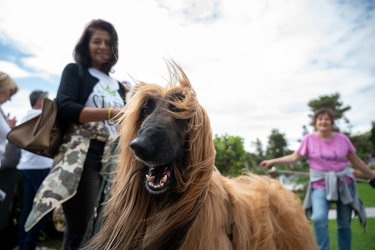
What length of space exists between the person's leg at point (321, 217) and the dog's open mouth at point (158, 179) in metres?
3.07

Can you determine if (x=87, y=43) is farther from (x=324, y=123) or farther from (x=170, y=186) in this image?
(x=324, y=123)

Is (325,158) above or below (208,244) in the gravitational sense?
above

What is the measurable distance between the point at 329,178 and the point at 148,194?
316 cm

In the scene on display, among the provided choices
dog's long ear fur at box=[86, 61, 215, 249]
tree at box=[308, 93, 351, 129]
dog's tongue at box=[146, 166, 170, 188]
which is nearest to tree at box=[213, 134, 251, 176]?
dog's long ear fur at box=[86, 61, 215, 249]

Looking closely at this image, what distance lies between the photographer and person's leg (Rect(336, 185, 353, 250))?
4.18 meters

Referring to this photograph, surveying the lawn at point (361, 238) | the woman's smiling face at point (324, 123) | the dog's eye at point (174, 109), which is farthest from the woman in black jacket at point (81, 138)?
the lawn at point (361, 238)

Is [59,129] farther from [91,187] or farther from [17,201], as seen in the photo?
[17,201]

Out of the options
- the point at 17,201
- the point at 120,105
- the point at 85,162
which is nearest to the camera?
the point at 85,162

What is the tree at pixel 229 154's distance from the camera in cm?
601

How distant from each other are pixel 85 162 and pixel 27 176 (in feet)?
8.15

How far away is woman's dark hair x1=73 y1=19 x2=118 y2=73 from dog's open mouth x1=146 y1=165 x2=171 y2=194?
4.22ft

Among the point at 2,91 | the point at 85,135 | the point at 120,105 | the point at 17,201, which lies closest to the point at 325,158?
the point at 120,105

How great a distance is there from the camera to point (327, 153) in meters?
4.32

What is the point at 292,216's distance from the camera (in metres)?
2.69
